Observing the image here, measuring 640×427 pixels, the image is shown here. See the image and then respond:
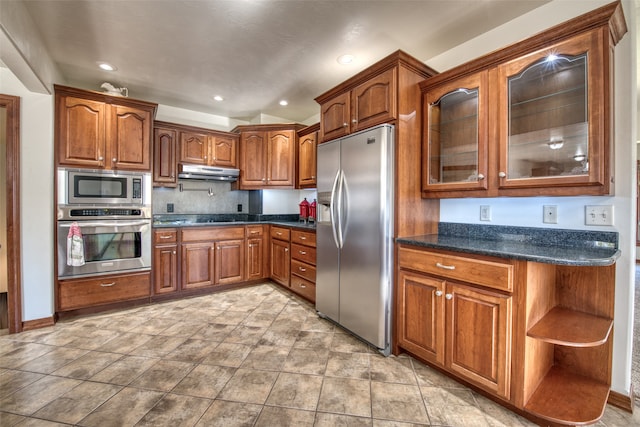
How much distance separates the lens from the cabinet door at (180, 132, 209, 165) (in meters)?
3.69

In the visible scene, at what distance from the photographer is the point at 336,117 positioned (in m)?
2.61

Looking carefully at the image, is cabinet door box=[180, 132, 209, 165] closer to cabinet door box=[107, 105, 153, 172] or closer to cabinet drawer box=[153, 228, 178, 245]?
cabinet door box=[107, 105, 153, 172]

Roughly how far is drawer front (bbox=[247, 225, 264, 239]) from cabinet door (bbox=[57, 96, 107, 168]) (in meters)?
1.77

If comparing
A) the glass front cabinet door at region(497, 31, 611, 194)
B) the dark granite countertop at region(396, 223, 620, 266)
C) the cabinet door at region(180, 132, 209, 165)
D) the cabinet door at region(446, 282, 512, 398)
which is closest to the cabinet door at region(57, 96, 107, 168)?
the cabinet door at region(180, 132, 209, 165)

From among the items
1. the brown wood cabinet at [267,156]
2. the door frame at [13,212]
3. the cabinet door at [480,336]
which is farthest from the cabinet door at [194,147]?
the cabinet door at [480,336]

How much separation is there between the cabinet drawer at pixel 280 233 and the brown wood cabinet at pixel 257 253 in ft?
0.51

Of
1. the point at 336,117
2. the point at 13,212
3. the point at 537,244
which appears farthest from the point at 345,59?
the point at 13,212

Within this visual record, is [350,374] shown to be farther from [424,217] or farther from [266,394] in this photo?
[424,217]

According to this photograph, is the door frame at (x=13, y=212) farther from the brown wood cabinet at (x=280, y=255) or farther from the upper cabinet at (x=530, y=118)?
the upper cabinet at (x=530, y=118)

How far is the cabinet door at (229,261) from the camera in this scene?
11.9 feet

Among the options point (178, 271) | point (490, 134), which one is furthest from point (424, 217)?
point (178, 271)

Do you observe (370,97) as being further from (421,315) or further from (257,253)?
(257,253)

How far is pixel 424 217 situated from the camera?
7.59 feet

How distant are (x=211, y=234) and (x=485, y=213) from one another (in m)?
3.04
